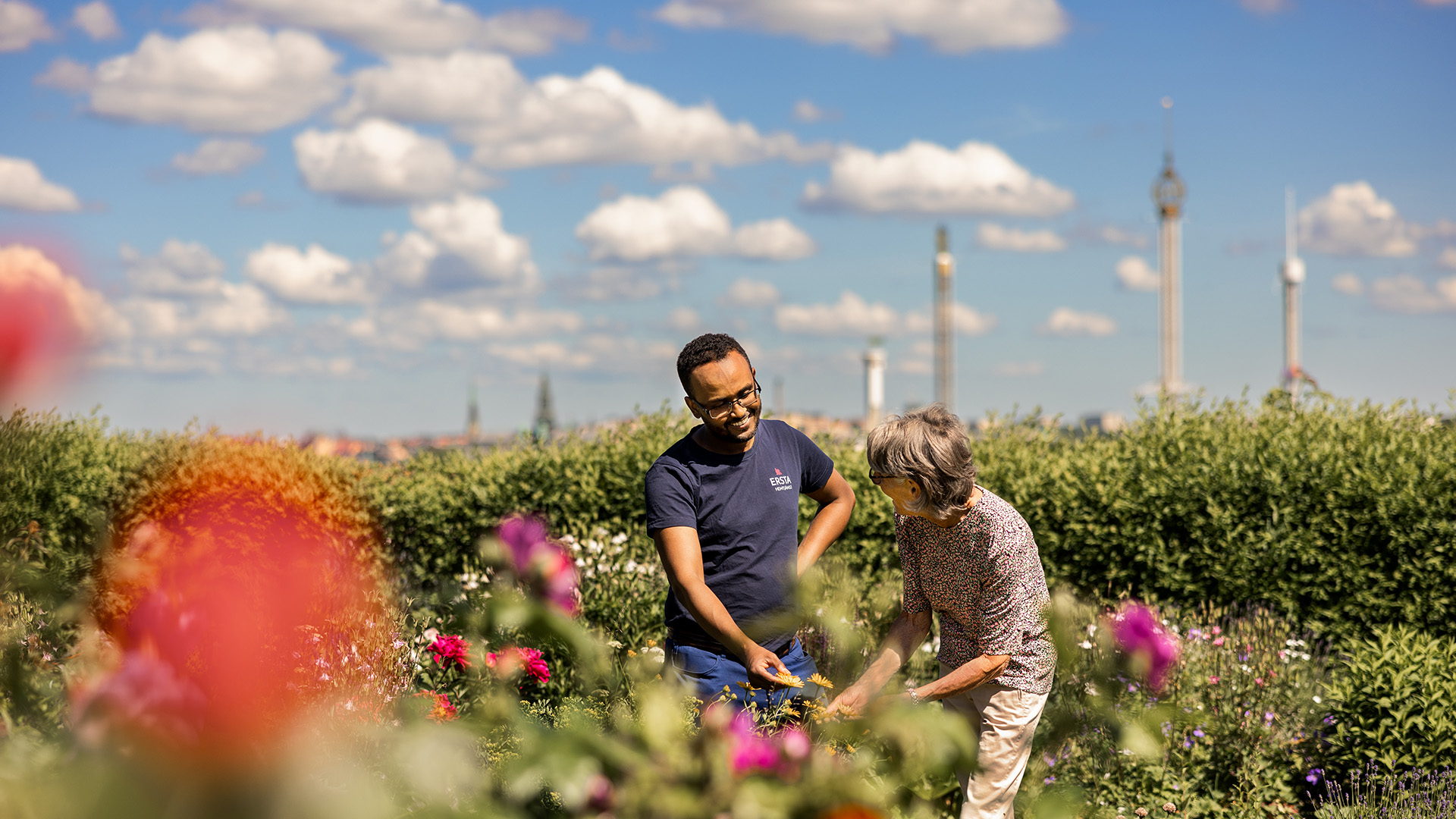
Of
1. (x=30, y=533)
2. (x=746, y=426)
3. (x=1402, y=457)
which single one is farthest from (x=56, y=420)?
(x=1402, y=457)

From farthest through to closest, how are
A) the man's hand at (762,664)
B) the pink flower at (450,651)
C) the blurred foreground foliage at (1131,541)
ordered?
the blurred foreground foliage at (1131,541), the pink flower at (450,651), the man's hand at (762,664)

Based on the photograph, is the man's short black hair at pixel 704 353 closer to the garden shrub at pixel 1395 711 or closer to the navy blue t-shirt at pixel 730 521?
the navy blue t-shirt at pixel 730 521

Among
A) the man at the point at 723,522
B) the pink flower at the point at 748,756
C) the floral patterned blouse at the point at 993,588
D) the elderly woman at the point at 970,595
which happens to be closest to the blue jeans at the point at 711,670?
the man at the point at 723,522

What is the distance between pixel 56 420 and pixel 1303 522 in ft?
28.7

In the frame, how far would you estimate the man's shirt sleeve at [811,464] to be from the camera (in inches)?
142

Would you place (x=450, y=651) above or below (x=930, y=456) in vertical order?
below

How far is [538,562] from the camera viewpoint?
1.38m

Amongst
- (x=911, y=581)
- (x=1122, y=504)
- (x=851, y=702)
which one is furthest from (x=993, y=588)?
(x=1122, y=504)

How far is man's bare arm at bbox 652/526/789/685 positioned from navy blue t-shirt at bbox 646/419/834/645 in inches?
1.8

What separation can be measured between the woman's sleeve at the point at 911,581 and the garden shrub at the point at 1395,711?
267cm

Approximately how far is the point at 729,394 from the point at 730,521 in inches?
16.2

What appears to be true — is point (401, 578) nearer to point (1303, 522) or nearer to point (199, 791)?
point (1303, 522)

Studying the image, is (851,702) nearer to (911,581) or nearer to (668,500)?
(911,581)

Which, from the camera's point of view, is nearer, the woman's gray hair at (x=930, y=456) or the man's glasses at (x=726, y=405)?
the woman's gray hair at (x=930, y=456)
